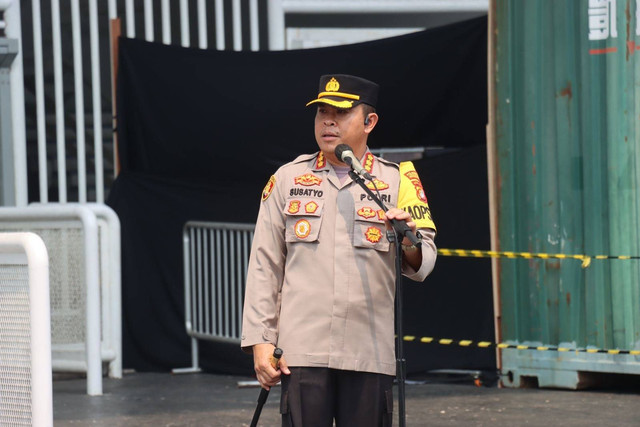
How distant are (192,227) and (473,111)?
2604mm

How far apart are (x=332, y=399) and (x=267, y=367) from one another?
0.94ft

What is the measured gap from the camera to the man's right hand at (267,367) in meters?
4.85

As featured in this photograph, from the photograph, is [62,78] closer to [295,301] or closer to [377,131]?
[377,131]

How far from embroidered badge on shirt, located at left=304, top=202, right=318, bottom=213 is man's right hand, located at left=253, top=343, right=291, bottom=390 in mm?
516

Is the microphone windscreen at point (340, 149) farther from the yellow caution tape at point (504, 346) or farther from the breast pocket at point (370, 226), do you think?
the yellow caution tape at point (504, 346)

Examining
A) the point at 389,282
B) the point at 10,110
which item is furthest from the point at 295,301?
the point at 10,110

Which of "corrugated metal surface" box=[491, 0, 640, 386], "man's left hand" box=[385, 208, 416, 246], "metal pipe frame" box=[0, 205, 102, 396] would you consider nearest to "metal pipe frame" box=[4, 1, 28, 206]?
"metal pipe frame" box=[0, 205, 102, 396]

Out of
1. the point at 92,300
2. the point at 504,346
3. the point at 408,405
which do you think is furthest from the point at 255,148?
the point at 408,405

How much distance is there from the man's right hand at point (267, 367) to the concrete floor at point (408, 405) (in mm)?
3529

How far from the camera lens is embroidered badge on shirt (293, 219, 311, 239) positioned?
495 centimetres

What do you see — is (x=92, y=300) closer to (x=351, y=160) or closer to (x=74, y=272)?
(x=74, y=272)

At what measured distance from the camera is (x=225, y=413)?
884 cm

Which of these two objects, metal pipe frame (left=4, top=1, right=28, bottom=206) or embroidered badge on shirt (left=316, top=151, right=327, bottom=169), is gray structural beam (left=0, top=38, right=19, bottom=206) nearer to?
metal pipe frame (left=4, top=1, right=28, bottom=206)

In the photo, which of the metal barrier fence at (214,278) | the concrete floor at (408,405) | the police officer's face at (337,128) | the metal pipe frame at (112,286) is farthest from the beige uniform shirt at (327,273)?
the metal pipe frame at (112,286)
